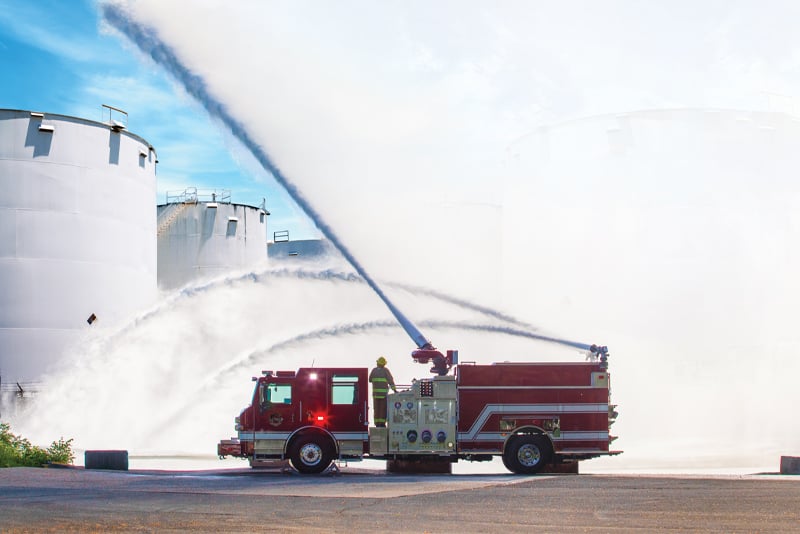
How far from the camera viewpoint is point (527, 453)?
60.6 feet

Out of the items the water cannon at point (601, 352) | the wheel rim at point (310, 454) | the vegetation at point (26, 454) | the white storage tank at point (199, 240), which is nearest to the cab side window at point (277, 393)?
the wheel rim at point (310, 454)

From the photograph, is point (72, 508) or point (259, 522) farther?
point (72, 508)

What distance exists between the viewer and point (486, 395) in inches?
732

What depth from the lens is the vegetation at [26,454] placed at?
67.5ft

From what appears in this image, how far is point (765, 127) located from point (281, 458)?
2894 centimetres

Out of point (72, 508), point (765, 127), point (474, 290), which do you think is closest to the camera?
point (72, 508)

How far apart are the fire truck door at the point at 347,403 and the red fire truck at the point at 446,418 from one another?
2 centimetres

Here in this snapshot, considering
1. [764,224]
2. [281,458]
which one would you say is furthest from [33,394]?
[764,224]

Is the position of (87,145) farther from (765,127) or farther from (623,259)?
(765,127)

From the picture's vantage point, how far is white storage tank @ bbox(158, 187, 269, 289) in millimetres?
45125

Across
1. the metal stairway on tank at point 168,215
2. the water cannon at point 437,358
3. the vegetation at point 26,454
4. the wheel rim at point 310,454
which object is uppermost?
the metal stairway on tank at point 168,215

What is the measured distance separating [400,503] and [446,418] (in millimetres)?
5901

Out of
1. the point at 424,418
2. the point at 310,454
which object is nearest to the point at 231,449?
the point at 310,454

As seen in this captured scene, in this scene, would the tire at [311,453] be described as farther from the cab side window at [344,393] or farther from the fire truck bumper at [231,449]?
the fire truck bumper at [231,449]
